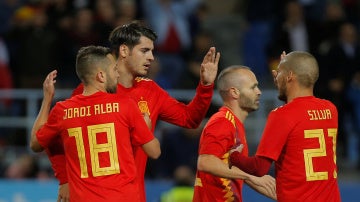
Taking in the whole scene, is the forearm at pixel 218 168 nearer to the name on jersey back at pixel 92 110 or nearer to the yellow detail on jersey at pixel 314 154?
the yellow detail on jersey at pixel 314 154

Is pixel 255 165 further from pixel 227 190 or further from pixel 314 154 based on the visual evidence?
pixel 227 190

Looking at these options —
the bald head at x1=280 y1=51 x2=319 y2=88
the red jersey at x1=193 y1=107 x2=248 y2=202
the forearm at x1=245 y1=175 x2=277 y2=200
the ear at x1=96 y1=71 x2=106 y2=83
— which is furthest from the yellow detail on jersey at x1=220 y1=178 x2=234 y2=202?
the ear at x1=96 y1=71 x2=106 y2=83

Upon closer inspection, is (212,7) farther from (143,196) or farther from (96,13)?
(143,196)

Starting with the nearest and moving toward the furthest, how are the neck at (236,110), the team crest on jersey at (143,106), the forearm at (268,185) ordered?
the forearm at (268,185) < the neck at (236,110) < the team crest on jersey at (143,106)

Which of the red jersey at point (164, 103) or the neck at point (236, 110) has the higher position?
the red jersey at point (164, 103)

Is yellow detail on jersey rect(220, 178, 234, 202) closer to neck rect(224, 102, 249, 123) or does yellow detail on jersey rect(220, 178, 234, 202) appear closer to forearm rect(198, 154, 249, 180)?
forearm rect(198, 154, 249, 180)

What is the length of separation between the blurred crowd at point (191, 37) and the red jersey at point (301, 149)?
19.3ft

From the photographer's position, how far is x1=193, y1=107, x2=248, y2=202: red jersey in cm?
757

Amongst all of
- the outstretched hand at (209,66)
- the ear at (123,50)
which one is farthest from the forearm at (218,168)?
the ear at (123,50)

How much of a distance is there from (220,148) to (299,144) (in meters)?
0.59

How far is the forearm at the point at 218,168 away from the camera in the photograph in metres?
7.42

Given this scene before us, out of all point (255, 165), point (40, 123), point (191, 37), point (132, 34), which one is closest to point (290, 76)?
point (255, 165)

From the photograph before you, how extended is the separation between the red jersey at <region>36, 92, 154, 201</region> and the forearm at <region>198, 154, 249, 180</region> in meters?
0.44

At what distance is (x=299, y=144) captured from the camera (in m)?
7.38
